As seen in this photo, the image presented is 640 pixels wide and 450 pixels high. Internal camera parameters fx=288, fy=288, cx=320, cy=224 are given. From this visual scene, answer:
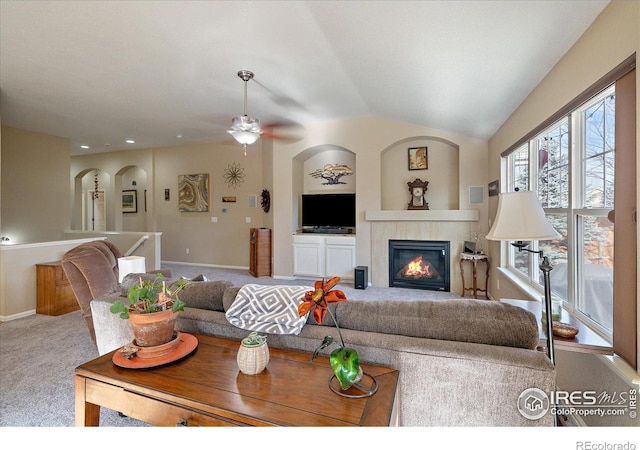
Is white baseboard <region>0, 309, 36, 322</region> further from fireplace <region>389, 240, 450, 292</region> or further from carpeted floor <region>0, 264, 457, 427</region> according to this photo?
fireplace <region>389, 240, 450, 292</region>

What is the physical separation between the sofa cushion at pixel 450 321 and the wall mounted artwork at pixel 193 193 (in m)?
6.29

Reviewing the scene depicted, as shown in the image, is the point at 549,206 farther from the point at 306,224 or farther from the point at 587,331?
the point at 306,224

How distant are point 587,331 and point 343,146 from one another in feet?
14.0

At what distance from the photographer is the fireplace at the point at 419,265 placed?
4707 mm

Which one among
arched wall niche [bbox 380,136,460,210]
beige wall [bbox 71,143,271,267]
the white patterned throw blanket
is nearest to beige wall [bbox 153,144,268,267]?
beige wall [bbox 71,143,271,267]

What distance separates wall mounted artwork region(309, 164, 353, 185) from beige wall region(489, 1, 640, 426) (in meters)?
3.31

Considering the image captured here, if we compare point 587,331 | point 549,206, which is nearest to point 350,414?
point 587,331

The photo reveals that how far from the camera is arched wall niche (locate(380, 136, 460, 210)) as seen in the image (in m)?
4.98

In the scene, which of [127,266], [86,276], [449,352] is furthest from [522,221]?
[86,276]

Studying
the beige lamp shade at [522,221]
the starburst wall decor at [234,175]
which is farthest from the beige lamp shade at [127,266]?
the starburst wall decor at [234,175]

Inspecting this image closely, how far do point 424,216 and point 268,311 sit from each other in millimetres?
3920

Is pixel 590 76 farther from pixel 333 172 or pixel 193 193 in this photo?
pixel 193 193

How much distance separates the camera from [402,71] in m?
2.95

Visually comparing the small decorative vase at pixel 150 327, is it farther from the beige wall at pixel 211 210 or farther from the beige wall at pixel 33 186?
the beige wall at pixel 33 186
